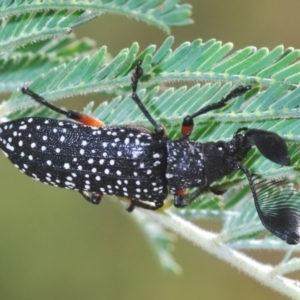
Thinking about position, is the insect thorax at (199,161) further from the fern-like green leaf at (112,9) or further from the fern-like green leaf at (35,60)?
the fern-like green leaf at (35,60)

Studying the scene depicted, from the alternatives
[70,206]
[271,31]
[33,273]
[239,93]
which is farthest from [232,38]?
[239,93]

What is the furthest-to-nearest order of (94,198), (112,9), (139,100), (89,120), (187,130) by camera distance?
(94,198), (89,120), (187,130), (139,100), (112,9)

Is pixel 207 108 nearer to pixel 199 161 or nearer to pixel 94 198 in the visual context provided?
pixel 199 161

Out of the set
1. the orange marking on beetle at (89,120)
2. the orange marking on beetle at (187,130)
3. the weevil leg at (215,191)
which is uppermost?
the orange marking on beetle at (187,130)

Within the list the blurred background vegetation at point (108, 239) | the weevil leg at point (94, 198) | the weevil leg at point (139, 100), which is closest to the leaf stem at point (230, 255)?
the weevil leg at point (94, 198)

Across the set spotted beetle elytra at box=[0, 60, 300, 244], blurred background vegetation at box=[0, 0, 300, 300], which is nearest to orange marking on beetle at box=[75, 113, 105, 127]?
spotted beetle elytra at box=[0, 60, 300, 244]

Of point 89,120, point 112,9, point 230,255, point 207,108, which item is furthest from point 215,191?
point 112,9

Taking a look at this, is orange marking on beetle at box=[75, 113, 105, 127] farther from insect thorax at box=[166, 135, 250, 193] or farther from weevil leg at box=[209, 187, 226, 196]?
weevil leg at box=[209, 187, 226, 196]
